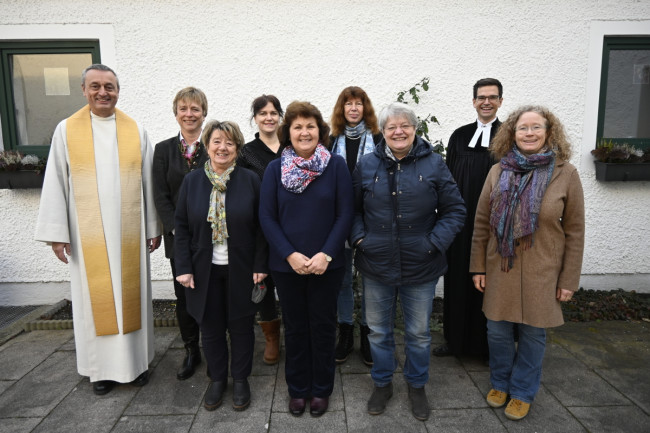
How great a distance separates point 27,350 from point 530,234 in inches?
168

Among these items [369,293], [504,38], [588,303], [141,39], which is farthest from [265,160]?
[588,303]

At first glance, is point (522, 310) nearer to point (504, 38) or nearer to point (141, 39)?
point (504, 38)

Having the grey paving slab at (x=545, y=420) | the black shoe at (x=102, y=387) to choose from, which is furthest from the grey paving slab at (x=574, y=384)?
the black shoe at (x=102, y=387)

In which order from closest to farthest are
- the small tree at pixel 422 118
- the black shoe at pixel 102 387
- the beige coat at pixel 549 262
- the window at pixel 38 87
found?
the beige coat at pixel 549 262, the black shoe at pixel 102 387, the small tree at pixel 422 118, the window at pixel 38 87

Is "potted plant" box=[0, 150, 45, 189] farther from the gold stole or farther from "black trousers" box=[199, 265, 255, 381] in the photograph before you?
"black trousers" box=[199, 265, 255, 381]

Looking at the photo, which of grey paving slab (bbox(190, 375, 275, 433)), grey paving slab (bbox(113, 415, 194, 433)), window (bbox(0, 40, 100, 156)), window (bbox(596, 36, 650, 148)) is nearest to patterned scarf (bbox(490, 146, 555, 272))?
grey paving slab (bbox(190, 375, 275, 433))

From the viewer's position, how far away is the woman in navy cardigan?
238cm

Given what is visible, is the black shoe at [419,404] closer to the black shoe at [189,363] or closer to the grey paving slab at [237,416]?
the grey paving slab at [237,416]

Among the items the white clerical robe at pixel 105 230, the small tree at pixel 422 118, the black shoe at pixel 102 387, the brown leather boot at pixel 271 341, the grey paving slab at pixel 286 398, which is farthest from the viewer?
the small tree at pixel 422 118

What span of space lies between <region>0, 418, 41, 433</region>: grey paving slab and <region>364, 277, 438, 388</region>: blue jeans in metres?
2.25

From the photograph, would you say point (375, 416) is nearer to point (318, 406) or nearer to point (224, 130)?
point (318, 406)

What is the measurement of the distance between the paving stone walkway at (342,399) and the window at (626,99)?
2.46 metres

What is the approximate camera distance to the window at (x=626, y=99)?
455 centimetres

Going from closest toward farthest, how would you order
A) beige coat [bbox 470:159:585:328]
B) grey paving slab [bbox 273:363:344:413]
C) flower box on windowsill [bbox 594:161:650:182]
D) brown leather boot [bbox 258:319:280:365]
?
beige coat [bbox 470:159:585:328], grey paving slab [bbox 273:363:344:413], brown leather boot [bbox 258:319:280:365], flower box on windowsill [bbox 594:161:650:182]
